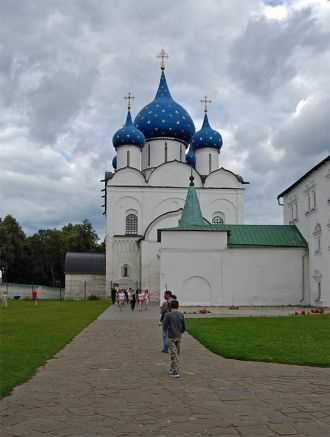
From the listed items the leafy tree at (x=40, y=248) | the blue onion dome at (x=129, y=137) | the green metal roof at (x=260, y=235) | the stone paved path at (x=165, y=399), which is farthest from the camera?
the leafy tree at (x=40, y=248)

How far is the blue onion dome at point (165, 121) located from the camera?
4794 cm

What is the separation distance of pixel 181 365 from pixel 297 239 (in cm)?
2495

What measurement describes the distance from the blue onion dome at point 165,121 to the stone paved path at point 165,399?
38569 millimetres

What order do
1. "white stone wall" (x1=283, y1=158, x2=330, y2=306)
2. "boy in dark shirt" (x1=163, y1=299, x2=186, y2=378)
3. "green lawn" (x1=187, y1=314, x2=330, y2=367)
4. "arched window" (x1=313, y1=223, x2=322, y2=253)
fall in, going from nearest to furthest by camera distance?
"boy in dark shirt" (x1=163, y1=299, x2=186, y2=378) → "green lawn" (x1=187, y1=314, x2=330, y2=367) → "white stone wall" (x1=283, y1=158, x2=330, y2=306) → "arched window" (x1=313, y1=223, x2=322, y2=253)

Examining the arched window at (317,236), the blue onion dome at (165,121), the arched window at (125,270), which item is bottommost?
the arched window at (125,270)

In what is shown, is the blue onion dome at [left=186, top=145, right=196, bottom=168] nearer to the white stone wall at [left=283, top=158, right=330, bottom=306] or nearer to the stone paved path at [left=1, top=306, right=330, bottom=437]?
the white stone wall at [left=283, top=158, right=330, bottom=306]

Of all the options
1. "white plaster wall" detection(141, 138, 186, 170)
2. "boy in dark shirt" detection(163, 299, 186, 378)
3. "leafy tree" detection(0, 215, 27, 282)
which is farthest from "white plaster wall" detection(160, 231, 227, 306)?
"leafy tree" detection(0, 215, 27, 282)

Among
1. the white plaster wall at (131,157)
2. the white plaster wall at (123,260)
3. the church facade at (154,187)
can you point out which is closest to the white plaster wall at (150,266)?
the church facade at (154,187)

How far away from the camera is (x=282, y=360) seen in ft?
33.1

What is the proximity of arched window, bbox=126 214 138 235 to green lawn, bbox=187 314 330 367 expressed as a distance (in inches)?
1061

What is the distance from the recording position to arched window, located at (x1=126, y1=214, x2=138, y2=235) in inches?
1784

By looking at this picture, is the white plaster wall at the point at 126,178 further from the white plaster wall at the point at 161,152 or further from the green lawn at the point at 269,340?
the green lawn at the point at 269,340

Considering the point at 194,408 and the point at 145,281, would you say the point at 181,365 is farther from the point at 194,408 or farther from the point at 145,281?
the point at 145,281

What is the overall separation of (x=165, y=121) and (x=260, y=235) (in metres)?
18.2
